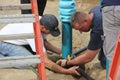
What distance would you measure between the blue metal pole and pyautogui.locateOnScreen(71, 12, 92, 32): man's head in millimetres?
356

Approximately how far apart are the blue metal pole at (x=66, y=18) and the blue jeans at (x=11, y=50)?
484mm

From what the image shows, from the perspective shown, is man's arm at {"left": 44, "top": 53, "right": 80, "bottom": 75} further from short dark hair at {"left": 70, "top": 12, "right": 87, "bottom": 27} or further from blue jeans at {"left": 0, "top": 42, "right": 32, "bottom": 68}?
short dark hair at {"left": 70, "top": 12, "right": 87, "bottom": 27}

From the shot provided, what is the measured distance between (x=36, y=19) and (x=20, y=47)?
116 cm

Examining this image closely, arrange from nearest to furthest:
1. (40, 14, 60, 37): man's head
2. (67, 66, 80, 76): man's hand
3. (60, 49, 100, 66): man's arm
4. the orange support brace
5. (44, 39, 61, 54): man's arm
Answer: the orange support brace < (60, 49, 100, 66): man's arm < (67, 66, 80, 76): man's hand < (40, 14, 60, 37): man's head < (44, 39, 61, 54): man's arm

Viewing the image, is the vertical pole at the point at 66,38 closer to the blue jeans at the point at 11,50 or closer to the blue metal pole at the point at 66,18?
the blue metal pole at the point at 66,18

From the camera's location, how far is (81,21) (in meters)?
3.83

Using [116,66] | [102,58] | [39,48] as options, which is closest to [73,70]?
[102,58]

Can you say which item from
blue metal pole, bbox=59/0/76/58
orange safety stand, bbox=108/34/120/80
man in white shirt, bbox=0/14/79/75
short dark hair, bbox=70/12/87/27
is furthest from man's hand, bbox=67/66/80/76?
orange safety stand, bbox=108/34/120/80

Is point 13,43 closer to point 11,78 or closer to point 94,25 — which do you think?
point 11,78

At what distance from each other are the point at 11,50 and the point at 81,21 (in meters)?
0.99

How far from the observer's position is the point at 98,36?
3.78 metres

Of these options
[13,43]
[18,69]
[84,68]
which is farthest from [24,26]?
[84,68]

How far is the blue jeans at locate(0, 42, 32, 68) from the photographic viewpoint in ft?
13.8

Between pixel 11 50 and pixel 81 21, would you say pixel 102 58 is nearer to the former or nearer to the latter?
pixel 81 21
